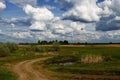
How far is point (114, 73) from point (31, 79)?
1281 centimetres

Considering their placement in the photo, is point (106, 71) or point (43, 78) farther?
point (106, 71)

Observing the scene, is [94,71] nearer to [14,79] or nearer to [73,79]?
[73,79]

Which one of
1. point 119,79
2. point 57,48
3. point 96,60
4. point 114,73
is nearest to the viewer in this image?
point 119,79

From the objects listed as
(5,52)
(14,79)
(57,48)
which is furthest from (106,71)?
(57,48)

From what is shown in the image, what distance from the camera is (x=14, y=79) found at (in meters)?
39.5

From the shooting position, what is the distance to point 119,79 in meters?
38.2

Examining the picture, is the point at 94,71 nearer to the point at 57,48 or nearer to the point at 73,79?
the point at 73,79

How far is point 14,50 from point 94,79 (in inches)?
3512

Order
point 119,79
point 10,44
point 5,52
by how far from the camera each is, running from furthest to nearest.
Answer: point 10,44 → point 5,52 → point 119,79

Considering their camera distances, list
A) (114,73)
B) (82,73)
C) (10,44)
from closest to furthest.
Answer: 1. (114,73)
2. (82,73)
3. (10,44)

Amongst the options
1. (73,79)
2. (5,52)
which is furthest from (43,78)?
(5,52)

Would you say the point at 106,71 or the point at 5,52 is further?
the point at 5,52

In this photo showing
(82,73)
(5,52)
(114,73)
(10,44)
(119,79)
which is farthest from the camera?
(10,44)

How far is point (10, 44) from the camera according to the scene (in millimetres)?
122938
